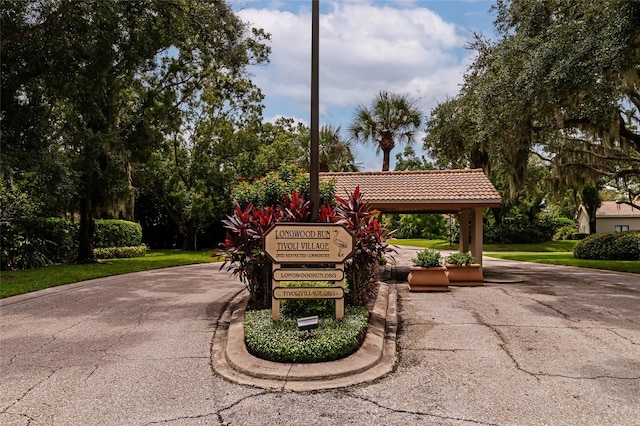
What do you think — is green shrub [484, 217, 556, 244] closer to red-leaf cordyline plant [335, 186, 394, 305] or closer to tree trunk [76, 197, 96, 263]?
tree trunk [76, 197, 96, 263]

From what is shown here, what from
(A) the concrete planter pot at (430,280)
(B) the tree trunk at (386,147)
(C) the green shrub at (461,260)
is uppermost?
(B) the tree trunk at (386,147)

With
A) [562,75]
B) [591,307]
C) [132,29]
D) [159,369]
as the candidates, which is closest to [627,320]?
[591,307]

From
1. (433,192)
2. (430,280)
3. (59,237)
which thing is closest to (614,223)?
(433,192)

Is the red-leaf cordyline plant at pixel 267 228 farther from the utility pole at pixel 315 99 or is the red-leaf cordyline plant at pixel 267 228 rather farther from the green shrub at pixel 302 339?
the green shrub at pixel 302 339

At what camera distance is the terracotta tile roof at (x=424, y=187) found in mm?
10992

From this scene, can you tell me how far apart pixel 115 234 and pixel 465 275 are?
48.1 feet

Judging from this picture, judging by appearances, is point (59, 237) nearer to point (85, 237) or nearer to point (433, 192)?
point (85, 237)

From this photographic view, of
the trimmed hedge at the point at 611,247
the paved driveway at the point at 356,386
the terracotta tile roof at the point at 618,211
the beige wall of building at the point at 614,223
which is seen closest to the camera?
the paved driveway at the point at 356,386

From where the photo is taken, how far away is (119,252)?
18672 mm

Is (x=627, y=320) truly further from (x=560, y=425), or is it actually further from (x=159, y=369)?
(x=159, y=369)

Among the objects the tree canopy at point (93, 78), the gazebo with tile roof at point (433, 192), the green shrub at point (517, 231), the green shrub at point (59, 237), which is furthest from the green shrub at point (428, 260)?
the green shrub at point (517, 231)

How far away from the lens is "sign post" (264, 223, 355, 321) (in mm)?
5246

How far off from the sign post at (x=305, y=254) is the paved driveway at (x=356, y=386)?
1.07 meters

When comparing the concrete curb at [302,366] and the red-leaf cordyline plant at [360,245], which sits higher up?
the red-leaf cordyline plant at [360,245]
